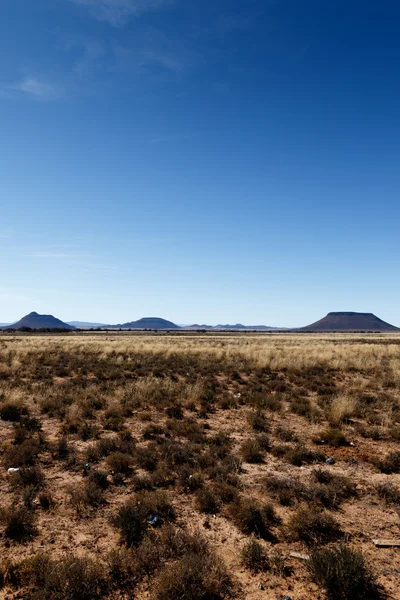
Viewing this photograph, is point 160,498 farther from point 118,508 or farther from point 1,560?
point 1,560

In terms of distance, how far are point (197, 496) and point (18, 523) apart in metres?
3.06

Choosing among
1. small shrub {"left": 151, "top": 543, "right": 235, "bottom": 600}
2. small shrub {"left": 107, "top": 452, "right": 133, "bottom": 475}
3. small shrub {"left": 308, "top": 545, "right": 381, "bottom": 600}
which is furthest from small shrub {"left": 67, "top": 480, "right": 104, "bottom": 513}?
small shrub {"left": 308, "top": 545, "right": 381, "bottom": 600}

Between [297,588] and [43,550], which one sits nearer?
[297,588]

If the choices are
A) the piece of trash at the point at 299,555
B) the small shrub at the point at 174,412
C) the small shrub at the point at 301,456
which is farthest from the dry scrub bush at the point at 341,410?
the piece of trash at the point at 299,555

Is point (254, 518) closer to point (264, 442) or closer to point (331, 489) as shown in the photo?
point (331, 489)

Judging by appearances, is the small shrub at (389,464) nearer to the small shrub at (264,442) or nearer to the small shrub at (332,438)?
the small shrub at (332,438)

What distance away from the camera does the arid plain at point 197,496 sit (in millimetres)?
4926

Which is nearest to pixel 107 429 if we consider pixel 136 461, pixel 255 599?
pixel 136 461

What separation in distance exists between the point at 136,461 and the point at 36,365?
59.3ft

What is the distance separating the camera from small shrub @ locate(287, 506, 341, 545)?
235 inches

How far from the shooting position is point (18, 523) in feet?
19.9

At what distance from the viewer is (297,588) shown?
4.90 m

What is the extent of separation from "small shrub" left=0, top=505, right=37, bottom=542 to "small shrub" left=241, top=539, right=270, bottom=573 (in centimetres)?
337

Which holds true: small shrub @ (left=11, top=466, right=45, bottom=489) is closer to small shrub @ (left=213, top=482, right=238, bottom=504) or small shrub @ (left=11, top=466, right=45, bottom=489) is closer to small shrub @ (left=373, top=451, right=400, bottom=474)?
small shrub @ (left=213, top=482, right=238, bottom=504)
